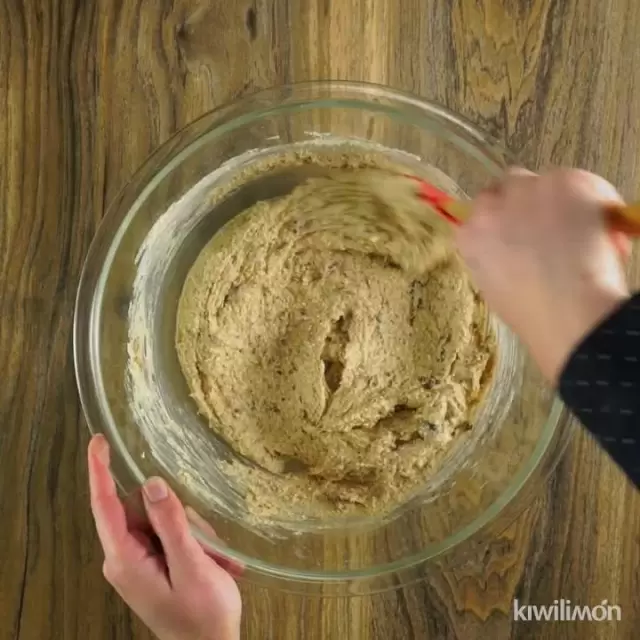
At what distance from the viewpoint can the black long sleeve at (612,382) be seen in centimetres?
64

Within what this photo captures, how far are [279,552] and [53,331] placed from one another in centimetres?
38

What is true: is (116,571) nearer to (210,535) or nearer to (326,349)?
(210,535)

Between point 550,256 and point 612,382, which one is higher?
point 550,256

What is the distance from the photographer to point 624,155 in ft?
3.19

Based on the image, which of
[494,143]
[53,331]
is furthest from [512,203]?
[53,331]

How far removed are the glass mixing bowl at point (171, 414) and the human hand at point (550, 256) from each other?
106 millimetres

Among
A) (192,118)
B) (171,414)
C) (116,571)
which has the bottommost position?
(116,571)

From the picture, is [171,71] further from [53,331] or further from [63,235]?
[53,331]

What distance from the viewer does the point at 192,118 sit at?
0.95 meters

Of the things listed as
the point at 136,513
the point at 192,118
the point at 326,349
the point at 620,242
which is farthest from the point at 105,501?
the point at 620,242

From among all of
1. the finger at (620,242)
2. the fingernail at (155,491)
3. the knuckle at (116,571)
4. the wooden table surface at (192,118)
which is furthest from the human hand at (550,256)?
the knuckle at (116,571)

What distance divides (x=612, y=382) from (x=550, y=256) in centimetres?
13

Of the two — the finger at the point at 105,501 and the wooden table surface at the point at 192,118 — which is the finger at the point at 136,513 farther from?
the wooden table surface at the point at 192,118

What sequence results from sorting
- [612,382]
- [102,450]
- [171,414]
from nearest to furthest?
[612,382]
[102,450]
[171,414]
